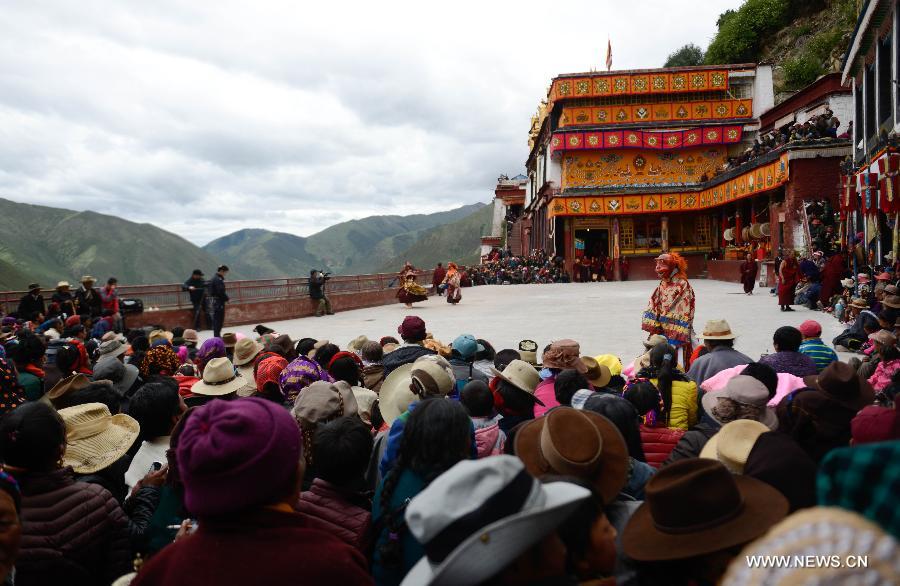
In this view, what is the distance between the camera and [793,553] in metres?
1.15

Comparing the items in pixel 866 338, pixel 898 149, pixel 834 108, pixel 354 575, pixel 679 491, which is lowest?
pixel 866 338

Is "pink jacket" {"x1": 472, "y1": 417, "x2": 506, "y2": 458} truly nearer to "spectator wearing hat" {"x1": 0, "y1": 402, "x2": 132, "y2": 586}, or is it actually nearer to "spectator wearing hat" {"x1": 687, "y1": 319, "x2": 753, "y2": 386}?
"spectator wearing hat" {"x1": 0, "y1": 402, "x2": 132, "y2": 586}

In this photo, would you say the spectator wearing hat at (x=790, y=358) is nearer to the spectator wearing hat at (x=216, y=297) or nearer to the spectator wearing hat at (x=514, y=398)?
the spectator wearing hat at (x=514, y=398)

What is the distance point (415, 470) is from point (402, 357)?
2.82 metres

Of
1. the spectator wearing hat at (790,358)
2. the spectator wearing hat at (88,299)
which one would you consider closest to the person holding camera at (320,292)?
the spectator wearing hat at (88,299)

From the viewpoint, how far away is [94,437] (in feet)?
10.1

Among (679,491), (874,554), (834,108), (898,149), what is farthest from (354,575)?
(834,108)

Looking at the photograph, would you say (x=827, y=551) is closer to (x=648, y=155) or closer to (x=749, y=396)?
(x=749, y=396)

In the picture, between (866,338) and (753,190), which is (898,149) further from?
(753,190)

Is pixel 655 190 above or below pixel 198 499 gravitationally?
above

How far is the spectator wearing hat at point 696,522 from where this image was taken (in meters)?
1.58

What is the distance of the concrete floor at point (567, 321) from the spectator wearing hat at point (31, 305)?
14.0ft

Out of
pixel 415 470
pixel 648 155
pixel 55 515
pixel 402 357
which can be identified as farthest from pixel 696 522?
pixel 648 155

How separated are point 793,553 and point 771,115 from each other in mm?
34399
